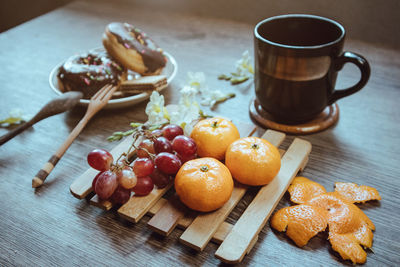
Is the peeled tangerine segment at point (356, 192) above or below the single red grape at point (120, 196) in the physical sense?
below

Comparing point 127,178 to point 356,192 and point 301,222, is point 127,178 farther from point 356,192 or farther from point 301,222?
point 356,192

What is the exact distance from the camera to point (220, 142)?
72 centimetres

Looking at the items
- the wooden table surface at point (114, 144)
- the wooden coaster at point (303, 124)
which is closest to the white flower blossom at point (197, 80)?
the wooden table surface at point (114, 144)

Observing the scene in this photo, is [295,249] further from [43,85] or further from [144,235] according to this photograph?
[43,85]

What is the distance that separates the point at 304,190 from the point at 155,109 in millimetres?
420

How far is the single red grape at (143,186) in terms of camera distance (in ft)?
2.16

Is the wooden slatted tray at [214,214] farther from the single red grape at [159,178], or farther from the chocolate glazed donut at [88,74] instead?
the chocolate glazed donut at [88,74]

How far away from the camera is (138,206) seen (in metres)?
→ 0.65

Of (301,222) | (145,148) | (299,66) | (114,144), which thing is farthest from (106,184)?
(299,66)

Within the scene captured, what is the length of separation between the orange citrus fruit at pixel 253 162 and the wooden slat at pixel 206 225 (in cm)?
4

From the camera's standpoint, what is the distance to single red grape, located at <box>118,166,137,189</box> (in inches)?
24.9

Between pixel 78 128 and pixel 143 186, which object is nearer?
pixel 143 186

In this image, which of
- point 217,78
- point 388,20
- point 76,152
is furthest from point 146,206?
point 388,20

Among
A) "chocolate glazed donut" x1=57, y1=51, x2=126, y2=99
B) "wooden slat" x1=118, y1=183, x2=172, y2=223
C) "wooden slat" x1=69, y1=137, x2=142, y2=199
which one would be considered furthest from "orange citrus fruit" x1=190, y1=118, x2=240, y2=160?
"chocolate glazed donut" x1=57, y1=51, x2=126, y2=99
